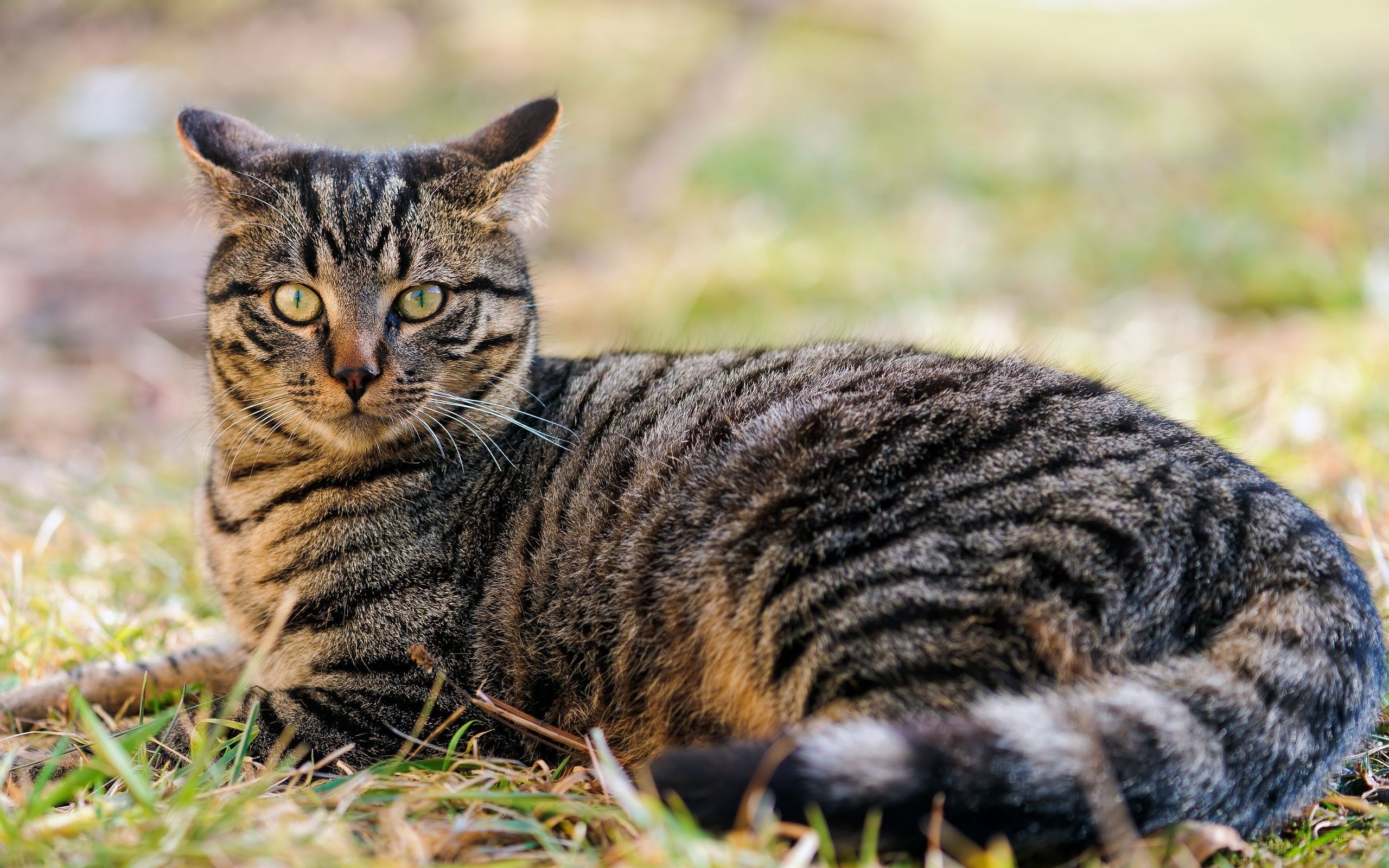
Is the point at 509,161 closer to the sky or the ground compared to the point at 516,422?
closer to the sky

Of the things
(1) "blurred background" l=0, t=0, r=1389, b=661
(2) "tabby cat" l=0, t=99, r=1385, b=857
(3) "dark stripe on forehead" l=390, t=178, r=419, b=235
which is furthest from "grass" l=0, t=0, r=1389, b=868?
(3) "dark stripe on forehead" l=390, t=178, r=419, b=235

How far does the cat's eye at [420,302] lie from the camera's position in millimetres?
2621

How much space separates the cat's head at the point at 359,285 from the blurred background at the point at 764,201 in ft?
0.91

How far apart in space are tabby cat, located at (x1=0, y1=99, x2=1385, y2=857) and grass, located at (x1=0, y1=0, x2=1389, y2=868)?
18cm

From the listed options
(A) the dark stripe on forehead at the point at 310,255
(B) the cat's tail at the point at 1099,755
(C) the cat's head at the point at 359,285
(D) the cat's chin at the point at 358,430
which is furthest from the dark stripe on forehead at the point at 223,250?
(B) the cat's tail at the point at 1099,755

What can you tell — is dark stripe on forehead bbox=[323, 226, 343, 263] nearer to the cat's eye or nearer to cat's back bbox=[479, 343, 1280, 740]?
the cat's eye

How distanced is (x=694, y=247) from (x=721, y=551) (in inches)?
203

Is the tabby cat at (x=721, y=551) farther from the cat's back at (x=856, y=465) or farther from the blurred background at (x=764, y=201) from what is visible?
the blurred background at (x=764, y=201)

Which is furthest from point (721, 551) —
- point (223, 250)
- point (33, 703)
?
point (33, 703)

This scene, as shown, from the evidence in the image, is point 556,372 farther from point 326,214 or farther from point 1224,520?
point 1224,520

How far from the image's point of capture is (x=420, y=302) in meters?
2.64

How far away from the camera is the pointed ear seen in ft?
9.12

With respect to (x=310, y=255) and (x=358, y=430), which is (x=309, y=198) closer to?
(x=310, y=255)

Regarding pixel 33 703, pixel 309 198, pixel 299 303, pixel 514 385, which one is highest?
pixel 309 198
